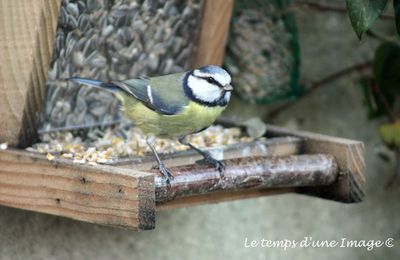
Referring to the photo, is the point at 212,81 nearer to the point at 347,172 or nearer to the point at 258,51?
the point at 347,172

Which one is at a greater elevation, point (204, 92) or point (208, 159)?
point (204, 92)

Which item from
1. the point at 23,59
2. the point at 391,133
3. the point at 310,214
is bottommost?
the point at 310,214

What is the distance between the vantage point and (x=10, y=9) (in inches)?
86.2

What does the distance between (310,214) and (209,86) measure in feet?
3.49

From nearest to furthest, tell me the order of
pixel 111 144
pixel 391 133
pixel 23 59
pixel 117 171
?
pixel 117 171
pixel 23 59
pixel 111 144
pixel 391 133

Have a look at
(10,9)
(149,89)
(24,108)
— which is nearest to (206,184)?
(149,89)

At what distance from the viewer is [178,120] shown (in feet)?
7.79

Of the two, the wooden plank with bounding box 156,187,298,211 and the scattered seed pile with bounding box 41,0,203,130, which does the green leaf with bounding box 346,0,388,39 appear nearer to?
the wooden plank with bounding box 156,187,298,211

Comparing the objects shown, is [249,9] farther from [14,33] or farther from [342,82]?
[14,33]

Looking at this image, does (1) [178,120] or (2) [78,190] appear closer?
(2) [78,190]

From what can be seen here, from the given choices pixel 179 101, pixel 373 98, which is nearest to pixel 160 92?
pixel 179 101

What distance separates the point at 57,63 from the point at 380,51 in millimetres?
1201

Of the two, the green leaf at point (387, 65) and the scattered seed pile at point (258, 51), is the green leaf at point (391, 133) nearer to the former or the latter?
the green leaf at point (387, 65)

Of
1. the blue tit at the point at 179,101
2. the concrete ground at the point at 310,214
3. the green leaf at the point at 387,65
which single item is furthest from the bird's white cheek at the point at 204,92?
the green leaf at the point at 387,65
